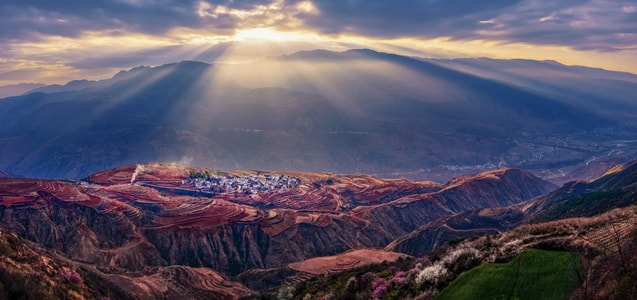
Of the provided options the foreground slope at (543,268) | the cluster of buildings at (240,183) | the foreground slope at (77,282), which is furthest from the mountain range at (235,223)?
the foreground slope at (543,268)

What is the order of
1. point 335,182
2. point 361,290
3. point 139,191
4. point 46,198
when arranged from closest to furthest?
1. point 361,290
2. point 46,198
3. point 139,191
4. point 335,182

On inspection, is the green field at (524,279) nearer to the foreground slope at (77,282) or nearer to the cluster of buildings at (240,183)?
the foreground slope at (77,282)

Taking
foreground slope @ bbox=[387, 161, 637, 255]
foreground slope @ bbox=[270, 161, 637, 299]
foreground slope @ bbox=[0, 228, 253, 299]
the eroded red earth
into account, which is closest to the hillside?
the eroded red earth

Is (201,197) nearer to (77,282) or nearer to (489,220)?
(489,220)

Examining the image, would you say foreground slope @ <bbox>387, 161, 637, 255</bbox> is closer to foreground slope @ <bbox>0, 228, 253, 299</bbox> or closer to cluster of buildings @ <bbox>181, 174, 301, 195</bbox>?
foreground slope @ <bbox>0, 228, 253, 299</bbox>

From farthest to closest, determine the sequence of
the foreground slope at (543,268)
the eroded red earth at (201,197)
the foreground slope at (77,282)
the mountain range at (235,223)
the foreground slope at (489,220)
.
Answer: the eroded red earth at (201,197), the foreground slope at (489,220), the mountain range at (235,223), the foreground slope at (77,282), the foreground slope at (543,268)

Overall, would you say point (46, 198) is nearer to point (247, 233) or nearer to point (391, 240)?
point (247, 233)

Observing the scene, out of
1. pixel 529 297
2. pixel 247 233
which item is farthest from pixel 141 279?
pixel 529 297

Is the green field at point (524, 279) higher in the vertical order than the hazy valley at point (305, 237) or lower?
higher

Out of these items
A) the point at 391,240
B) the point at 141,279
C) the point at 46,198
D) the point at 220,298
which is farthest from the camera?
the point at 391,240
